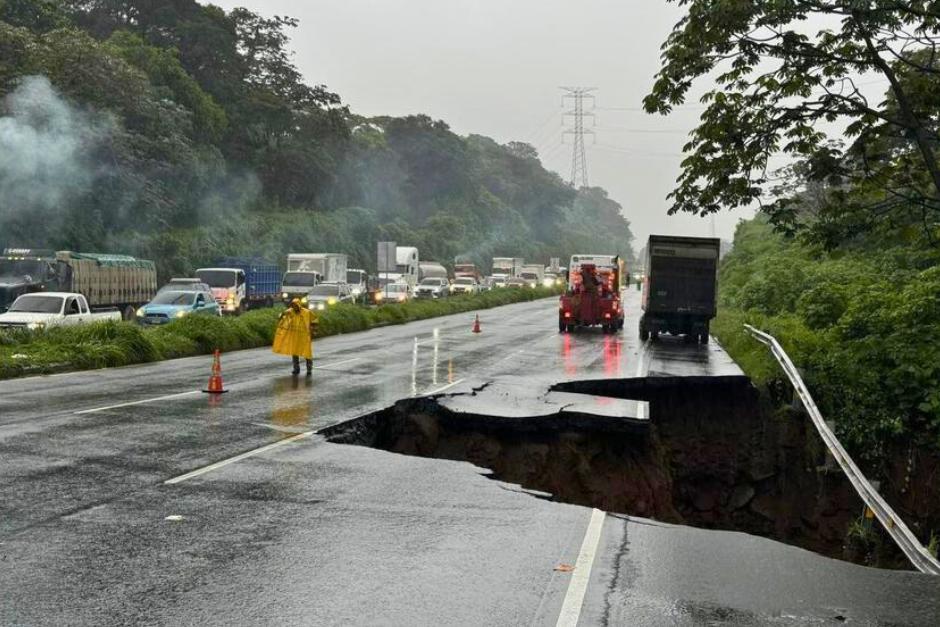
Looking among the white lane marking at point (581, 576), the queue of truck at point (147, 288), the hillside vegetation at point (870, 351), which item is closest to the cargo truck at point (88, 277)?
the queue of truck at point (147, 288)

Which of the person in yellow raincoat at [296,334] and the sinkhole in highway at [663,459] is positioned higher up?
the person in yellow raincoat at [296,334]

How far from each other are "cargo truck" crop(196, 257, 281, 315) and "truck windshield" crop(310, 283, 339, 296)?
131 inches

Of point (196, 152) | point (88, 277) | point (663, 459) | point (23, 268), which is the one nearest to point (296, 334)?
point (663, 459)

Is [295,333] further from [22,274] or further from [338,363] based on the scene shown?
[22,274]

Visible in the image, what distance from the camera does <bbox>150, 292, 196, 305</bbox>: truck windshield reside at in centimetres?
3225

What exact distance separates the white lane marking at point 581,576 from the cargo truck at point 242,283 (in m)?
34.2

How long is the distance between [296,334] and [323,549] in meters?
13.1

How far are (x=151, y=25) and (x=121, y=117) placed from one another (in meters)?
27.4

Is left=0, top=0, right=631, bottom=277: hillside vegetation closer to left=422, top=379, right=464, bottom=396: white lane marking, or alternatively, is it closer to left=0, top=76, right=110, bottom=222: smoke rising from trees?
left=0, top=76, right=110, bottom=222: smoke rising from trees

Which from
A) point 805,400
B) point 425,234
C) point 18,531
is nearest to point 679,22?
point 805,400

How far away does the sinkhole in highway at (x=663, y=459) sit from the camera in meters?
13.7

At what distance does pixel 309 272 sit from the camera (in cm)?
5069

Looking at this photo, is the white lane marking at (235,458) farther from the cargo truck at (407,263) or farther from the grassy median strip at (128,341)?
the cargo truck at (407,263)

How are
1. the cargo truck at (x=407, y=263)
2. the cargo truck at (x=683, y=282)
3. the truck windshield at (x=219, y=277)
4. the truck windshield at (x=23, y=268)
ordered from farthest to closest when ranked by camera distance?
the cargo truck at (x=407, y=263), the truck windshield at (x=219, y=277), the truck windshield at (x=23, y=268), the cargo truck at (x=683, y=282)
